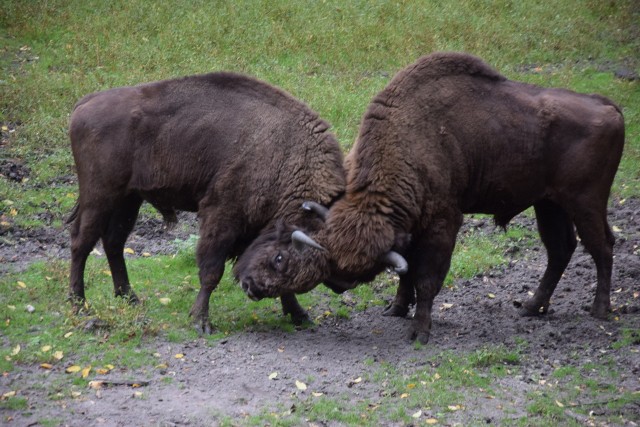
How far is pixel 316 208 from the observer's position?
27.1 ft

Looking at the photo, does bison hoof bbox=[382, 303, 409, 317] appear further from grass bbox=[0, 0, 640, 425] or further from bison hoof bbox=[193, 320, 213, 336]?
bison hoof bbox=[193, 320, 213, 336]

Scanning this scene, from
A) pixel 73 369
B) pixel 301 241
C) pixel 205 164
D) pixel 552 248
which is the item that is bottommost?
pixel 73 369

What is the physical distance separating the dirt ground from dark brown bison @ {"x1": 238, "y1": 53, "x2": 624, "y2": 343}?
16.6 inches

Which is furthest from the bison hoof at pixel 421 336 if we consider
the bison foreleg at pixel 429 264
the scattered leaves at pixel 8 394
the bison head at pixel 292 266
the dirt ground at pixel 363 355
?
the scattered leaves at pixel 8 394

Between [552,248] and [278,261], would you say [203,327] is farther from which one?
[552,248]

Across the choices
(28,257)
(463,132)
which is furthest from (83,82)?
(463,132)

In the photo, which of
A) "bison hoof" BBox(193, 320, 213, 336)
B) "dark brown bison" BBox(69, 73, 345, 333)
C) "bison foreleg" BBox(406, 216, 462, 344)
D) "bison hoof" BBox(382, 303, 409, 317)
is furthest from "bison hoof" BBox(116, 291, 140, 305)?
"bison foreleg" BBox(406, 216, 462, 344)

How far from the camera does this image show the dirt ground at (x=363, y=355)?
6535 millimetres

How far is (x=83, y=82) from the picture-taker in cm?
1528

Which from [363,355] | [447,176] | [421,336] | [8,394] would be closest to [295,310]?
[363,355]

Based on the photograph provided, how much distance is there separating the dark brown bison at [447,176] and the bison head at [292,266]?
0.01m

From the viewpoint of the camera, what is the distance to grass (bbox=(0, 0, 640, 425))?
24.6 feet

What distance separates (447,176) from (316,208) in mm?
1344

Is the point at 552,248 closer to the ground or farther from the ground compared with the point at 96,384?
farther from the ground
